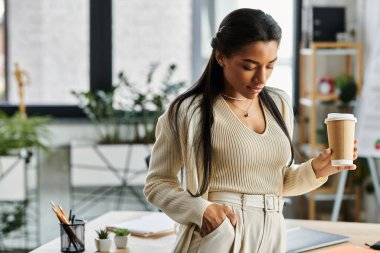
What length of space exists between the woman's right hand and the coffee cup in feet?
0.91

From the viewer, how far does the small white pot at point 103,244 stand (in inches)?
82.1

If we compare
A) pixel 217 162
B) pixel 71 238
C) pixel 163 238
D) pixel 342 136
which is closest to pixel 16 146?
pixel 163 238

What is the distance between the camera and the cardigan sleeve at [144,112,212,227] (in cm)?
170

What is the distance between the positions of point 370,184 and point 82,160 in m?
1.91

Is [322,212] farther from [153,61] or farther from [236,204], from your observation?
[236,204]

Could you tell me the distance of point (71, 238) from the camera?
2.07 m

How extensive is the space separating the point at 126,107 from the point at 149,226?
248 cm

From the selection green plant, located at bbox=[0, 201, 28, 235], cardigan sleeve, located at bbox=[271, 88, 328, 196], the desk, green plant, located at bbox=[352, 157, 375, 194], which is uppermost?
cardigan sleeve, located at bbox=[271, 88, 328, 196]

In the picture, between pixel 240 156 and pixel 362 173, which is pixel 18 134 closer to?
pixel 362 173

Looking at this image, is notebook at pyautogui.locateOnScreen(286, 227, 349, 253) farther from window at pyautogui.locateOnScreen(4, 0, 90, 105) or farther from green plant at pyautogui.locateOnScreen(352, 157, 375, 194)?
window at pyautogui.locateOnScreen(4, 0, 90, 105)

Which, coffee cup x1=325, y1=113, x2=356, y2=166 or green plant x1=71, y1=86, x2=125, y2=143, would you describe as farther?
green plant x1=71, y1=86, x2=125, y2=143

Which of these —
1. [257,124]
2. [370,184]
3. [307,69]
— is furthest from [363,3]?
[257,124]

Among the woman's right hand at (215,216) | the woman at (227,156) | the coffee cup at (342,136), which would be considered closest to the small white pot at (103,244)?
the woman at (227,156)

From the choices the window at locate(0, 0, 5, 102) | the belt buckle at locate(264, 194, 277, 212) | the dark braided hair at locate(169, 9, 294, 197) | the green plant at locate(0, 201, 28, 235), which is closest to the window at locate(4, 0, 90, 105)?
the window at locate(0, 0, 5, 102)
